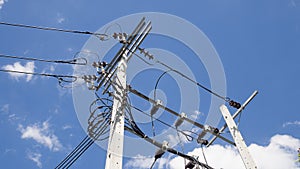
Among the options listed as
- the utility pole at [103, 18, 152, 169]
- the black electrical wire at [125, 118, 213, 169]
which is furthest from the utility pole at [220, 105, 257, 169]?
the utility pole at [103, 18, 152, 169]

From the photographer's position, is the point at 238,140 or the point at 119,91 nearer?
the point at 119,91

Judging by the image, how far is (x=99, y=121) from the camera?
5.16 meters

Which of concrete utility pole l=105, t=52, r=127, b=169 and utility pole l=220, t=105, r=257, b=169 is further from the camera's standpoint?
utility pole l=220, t=105, r=257, b=169

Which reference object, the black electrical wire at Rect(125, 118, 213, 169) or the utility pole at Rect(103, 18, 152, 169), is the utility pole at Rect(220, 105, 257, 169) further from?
the utility pole at Rect(103, 18, 152, 169)

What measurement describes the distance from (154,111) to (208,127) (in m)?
1.68

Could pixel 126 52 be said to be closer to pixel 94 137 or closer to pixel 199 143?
pixel 94 137

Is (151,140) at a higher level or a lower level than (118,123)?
higher

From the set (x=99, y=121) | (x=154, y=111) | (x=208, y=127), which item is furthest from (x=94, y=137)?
(x=208, y=127)

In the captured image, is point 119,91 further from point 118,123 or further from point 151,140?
point 151,140

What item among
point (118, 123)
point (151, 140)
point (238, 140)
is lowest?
point (118, 123)

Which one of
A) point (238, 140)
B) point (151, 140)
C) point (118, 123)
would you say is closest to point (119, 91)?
point (118, 123)

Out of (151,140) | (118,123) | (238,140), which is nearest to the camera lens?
(118,123)

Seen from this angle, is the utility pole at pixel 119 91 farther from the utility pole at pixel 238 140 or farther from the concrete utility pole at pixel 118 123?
the utility pole at pixel 238 140

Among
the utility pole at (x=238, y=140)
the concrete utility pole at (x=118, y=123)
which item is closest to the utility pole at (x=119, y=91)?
the concrete utility pole at (x=118, y=123)
